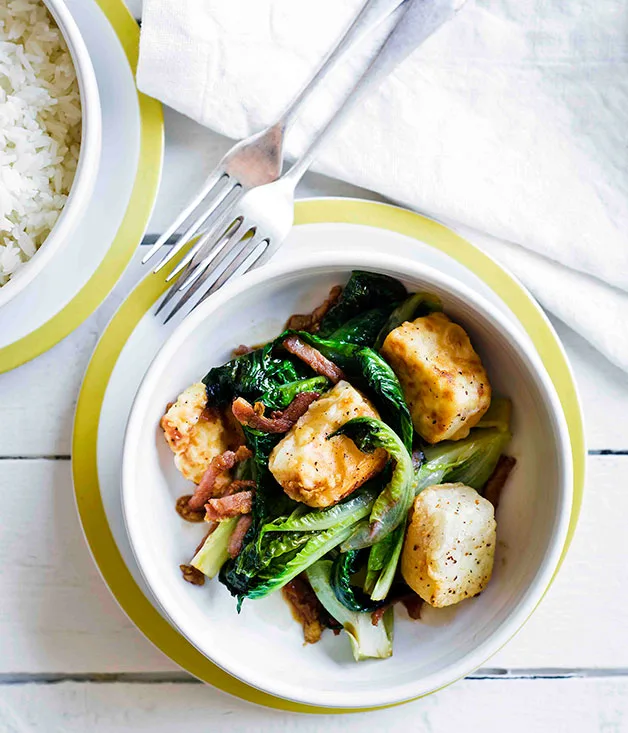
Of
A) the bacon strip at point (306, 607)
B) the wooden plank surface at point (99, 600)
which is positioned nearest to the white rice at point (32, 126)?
the wooden plank surface at point (99, 600)

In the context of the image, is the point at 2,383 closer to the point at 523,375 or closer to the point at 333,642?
the point at 333,642

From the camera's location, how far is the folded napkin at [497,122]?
1525 millimetres

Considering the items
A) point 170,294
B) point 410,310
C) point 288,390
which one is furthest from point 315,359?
point 170,294

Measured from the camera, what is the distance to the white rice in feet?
Answer: 4.96

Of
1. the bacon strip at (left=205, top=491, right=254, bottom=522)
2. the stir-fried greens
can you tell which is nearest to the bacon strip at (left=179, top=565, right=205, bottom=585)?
the stir-fried greens

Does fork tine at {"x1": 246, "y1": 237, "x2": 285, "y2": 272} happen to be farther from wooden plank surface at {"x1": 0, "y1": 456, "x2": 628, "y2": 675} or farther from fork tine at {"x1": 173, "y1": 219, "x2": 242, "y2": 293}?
wooden plank surface at {"x1": 0, "y1": 456, "x2": 628, "y2": 675}

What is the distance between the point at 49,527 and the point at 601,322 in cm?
126

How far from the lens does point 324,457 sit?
1.31 metres

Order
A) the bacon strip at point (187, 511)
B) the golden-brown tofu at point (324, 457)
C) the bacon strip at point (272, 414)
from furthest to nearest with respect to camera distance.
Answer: the bacon strip at point (187, 511)
the bacon strip at point (272, 414)
the golden-brown tofu at point (324, 457)

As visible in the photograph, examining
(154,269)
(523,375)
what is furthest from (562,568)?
(154,269)

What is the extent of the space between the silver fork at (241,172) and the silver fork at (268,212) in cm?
3

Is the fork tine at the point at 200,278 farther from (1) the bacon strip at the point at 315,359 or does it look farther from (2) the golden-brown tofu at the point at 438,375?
(2) the golden-brown tofu at the point at 438,375

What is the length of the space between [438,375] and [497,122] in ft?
1.95

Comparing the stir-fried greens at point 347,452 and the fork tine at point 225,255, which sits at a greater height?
the fork tine at point 225,255
